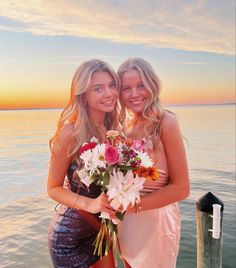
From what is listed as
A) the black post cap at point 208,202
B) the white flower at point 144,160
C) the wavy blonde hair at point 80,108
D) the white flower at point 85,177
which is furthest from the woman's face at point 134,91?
the black post cap at point 208,202

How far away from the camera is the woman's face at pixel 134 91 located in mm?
3129

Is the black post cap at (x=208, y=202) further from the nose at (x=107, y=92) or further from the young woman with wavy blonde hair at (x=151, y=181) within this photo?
the nose at (x=107, y=92)

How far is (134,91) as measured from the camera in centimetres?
315

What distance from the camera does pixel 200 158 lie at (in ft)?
66.2

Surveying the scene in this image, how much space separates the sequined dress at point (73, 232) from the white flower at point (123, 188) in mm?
554

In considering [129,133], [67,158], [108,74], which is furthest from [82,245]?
[108,74]

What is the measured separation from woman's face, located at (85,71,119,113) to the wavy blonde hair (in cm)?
4

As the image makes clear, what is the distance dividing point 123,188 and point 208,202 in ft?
6.33

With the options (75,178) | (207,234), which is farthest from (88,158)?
(207,234)

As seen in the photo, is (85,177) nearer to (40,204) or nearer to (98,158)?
(98,158)

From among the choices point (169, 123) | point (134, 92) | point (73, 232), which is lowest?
point (73, 232)

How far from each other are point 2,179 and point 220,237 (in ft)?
46.8

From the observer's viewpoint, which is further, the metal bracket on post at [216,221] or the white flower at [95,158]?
the metal bracket on post at [216,221]

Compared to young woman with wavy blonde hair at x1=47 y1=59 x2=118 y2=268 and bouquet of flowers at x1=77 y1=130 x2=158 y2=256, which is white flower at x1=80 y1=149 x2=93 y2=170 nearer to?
bouquet of flowers at x1=77 y1=130 x2=158 y2=256
